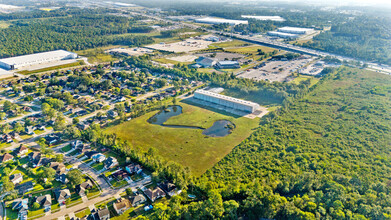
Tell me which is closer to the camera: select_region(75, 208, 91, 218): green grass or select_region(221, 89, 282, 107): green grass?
select_region(75, 208, 91, 218): green grass

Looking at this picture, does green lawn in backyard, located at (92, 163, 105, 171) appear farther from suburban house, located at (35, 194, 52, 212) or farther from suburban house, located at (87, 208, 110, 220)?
suburban house, located at (87, 208, 110, 220)

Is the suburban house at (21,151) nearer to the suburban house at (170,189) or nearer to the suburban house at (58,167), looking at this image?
the suburban house at (58,167)

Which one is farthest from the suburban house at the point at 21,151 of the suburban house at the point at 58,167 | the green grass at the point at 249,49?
the green grass at the point at 249,49

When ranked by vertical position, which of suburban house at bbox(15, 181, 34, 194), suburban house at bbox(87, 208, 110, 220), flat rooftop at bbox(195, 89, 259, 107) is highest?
flat rooftop at bbox(195, 89, 259, 107)

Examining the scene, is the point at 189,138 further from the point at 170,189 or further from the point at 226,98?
the point at 226,98

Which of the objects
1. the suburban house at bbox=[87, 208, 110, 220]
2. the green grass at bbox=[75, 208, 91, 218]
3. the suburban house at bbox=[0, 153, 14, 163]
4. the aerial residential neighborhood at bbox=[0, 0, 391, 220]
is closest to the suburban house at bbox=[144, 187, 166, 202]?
the aerial residential neighborhood at bbox=[0, 0, 391, 220]

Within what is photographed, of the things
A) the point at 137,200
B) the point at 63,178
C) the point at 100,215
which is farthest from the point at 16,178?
the point at 137,200
